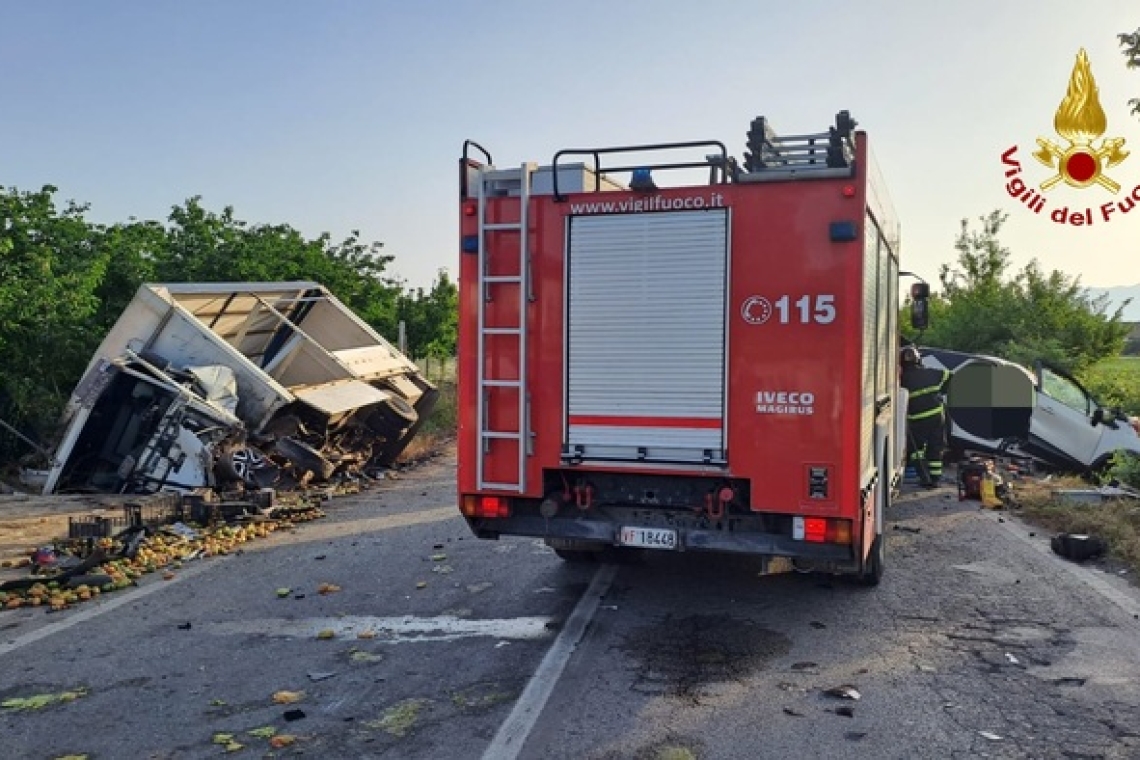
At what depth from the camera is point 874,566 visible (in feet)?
22.0

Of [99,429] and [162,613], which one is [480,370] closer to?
[162,613]

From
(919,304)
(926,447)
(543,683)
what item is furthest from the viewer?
(926,447)

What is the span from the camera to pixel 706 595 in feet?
21.4

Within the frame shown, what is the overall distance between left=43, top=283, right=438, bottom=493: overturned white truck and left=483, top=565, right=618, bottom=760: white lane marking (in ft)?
17.4

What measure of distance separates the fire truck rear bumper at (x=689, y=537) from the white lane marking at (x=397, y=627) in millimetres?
577

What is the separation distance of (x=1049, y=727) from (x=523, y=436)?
3.23 meters

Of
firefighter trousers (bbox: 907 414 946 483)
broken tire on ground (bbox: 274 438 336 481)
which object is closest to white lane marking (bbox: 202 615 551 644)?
broken tire on ground (bbox: 274 438 336 481)

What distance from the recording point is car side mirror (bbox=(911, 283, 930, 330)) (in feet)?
29.4

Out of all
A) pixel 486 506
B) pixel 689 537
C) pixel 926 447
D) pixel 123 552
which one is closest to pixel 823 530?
pixel 689 537

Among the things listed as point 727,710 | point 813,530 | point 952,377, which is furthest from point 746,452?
point 952,377

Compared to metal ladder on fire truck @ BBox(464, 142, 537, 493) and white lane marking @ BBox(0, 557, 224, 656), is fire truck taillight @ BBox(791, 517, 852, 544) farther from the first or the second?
white lane marking @ BBox(0, 557, 224, 656)

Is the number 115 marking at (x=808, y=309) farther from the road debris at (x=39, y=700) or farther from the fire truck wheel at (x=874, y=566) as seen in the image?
the road debris at (x=39, y=700)

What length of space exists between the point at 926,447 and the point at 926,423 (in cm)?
40

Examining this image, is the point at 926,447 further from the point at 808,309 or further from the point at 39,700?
the point at 39,700
